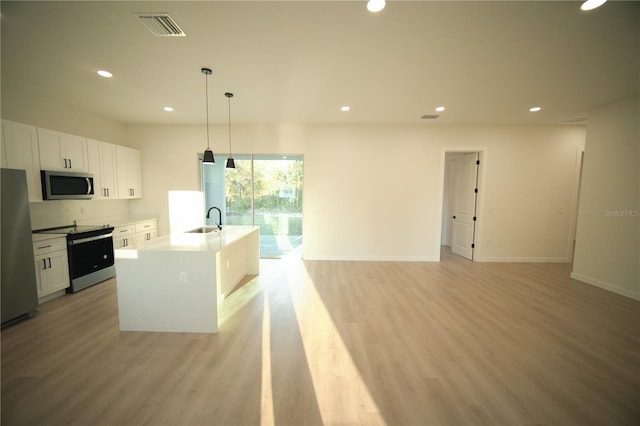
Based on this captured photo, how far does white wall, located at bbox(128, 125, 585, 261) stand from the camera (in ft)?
16.6

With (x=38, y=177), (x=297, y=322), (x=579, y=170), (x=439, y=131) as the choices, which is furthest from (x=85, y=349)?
(x=579, y=170)

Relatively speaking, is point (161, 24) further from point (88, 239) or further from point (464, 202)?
point (464, 202)

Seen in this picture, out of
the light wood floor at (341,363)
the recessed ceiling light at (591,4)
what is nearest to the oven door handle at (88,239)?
the light wood floor at (341,363)

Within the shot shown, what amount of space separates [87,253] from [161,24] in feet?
11.6

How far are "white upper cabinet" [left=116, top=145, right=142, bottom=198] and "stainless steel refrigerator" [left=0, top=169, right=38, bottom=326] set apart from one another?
2073 millimetres

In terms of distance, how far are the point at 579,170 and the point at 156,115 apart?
8.82 meters

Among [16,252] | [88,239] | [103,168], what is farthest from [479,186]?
[103,168]

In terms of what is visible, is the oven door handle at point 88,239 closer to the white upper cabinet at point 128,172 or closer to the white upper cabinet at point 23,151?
the white upper cabinet at point 23,151

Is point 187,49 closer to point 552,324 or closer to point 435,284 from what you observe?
point 435,284

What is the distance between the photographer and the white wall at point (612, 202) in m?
3.43

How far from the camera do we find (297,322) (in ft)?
8.96

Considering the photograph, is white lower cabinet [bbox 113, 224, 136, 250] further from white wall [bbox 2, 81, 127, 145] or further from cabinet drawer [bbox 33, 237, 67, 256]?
white wall [bbox 2, 81, 127, 145]

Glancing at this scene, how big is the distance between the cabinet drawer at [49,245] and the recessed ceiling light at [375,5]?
15.1 ft

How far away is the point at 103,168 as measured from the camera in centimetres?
428
